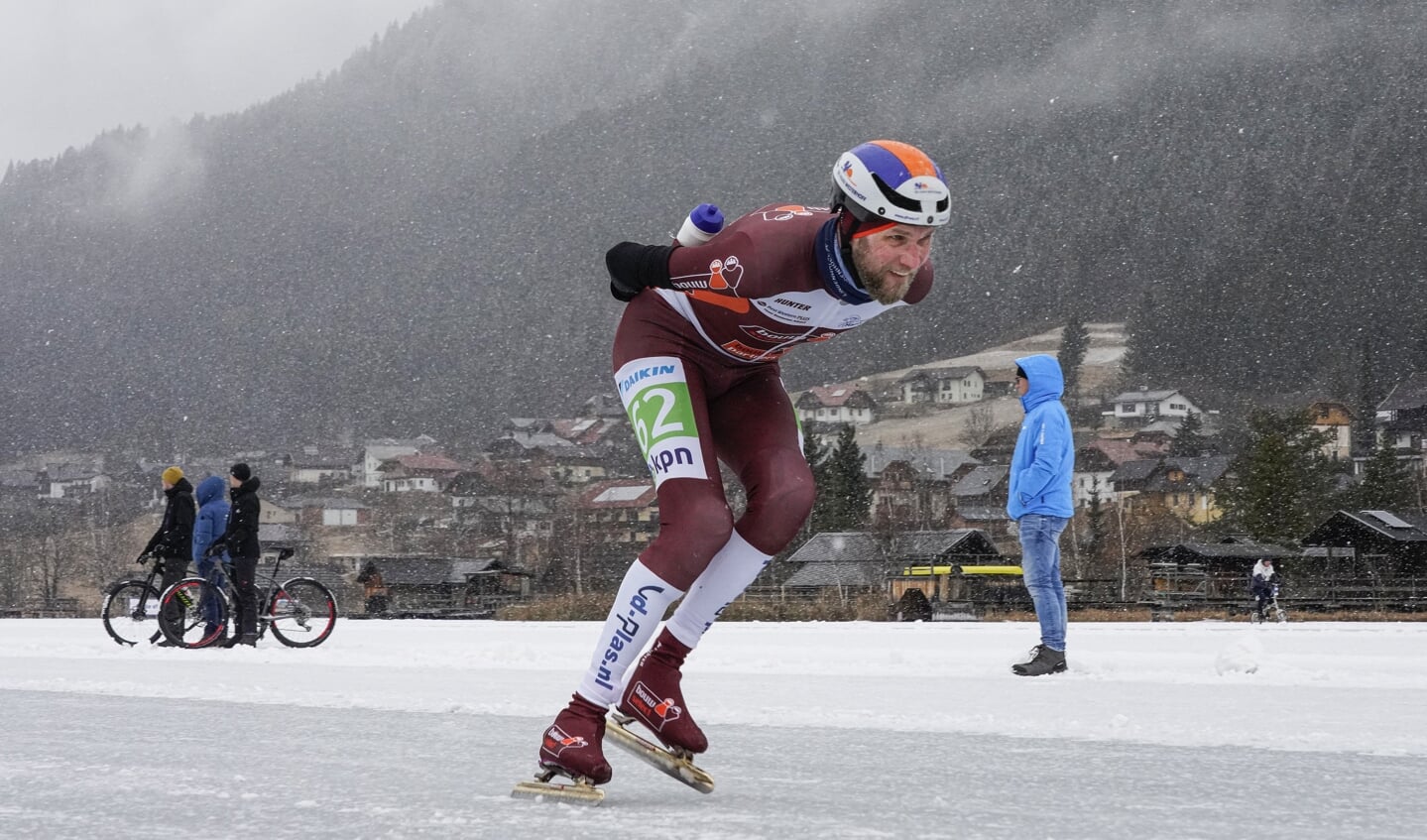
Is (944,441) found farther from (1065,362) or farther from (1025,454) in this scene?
(1025,454)

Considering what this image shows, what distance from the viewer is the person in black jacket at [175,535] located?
41.6ft

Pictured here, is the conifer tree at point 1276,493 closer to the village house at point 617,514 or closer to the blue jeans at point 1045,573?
the village house at point 617,514

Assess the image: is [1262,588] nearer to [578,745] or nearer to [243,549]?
[243,549]

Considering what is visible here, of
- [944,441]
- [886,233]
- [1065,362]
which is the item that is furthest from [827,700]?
[1065,362]

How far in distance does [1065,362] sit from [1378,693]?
181570 mm

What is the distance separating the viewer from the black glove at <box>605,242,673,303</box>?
379 cm

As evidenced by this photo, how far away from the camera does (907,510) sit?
9762 centimetres

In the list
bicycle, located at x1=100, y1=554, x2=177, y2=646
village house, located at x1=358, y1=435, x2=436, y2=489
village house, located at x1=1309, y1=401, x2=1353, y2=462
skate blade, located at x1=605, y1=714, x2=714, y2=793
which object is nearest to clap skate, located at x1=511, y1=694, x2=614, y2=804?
skate blade, located at x1=605, y1=714, x2=714, y2=793

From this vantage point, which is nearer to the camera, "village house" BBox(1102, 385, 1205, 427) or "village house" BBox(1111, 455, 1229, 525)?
"village house" BBox(1111, 455, 1229, 525)

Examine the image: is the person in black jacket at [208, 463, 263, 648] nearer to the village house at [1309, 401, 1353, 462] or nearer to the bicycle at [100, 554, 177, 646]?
the bicycle at [100, 554, 177, 646]

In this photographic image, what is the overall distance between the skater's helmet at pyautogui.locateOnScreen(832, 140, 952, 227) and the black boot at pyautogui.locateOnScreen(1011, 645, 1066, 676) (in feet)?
14.5

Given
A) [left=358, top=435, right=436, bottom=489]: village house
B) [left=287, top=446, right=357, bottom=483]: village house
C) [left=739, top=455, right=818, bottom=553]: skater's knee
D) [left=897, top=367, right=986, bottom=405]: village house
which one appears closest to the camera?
[left=739, top=455, right=818, bottom=553]: skater's knee

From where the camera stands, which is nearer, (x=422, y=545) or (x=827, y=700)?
(x=827, y=700)

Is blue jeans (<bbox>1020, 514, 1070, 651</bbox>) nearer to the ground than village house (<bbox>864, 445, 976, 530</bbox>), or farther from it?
nearer to the ground
